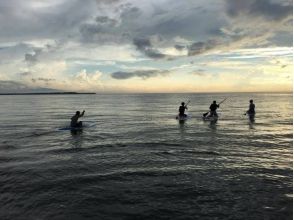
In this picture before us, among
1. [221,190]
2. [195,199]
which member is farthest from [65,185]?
[221,190]

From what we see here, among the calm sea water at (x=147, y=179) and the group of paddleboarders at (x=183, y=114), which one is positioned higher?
the group of paddleboarders at (x=183, y=114)

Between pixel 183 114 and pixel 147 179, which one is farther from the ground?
pixel 183 114

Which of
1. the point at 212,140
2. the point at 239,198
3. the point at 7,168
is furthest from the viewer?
the point at 212,140

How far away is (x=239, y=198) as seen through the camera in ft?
47.8

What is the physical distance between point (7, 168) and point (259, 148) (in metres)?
18.0

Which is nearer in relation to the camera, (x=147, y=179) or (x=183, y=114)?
(x=147, y=179)

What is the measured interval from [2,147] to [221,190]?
1942 cm

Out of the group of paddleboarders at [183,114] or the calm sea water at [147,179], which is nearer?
the calm sea water at [147,179]

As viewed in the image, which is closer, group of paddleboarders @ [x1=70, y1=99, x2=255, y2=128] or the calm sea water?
the calm sea water

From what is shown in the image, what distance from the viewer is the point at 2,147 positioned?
90.0 ft

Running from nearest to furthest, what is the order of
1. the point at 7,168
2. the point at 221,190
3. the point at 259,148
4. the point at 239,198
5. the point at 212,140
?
the point at 239,198 < the point at 221,190 < the point at 7,168 < the point at 259,148 < the point at 212,140

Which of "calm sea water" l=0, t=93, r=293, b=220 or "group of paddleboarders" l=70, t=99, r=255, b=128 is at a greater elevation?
"group of paddleboarders" l=70, t=99, r=255, b=128

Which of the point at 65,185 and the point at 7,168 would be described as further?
the point at 7,168

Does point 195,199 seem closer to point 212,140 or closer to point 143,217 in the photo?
point 143,217
